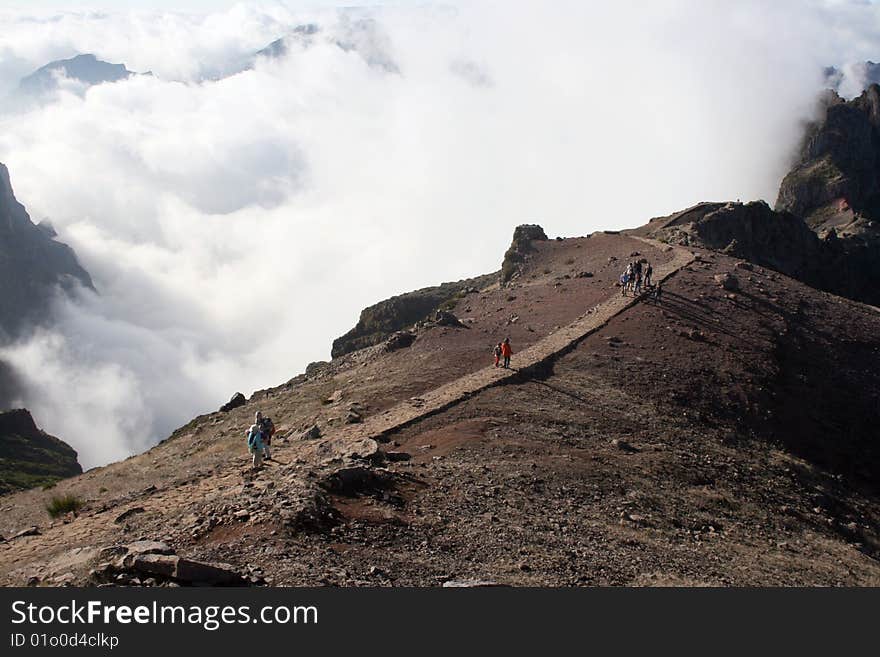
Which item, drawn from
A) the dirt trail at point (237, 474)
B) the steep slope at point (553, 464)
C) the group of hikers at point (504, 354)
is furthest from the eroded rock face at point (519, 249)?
the group of hikers at point (504, 354)

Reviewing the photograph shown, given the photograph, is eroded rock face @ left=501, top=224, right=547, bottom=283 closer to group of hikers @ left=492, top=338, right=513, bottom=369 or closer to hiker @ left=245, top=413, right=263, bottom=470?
group of hikers @ left=492, top=338, right=513, bottom=369

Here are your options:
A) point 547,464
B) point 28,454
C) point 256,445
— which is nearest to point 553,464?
point 547,464

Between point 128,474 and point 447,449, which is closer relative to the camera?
point 447,449

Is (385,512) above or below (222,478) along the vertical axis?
below

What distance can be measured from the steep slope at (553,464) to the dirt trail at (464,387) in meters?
0.19

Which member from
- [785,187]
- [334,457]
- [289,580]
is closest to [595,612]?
[289,580]

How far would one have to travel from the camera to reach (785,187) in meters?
174

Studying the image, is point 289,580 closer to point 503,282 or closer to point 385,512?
point 385,512

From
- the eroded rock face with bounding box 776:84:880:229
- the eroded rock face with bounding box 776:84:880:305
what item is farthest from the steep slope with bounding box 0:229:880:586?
the eroded rock face with bounding box 776:84:880:229

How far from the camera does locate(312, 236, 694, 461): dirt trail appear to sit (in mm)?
32531

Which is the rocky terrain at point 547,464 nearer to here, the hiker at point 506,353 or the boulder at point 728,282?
the boulder at point 728,282

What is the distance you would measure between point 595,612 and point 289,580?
6.40 meters

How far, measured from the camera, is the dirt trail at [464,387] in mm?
32531

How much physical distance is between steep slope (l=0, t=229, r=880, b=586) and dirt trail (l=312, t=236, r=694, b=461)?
0.61 feet
